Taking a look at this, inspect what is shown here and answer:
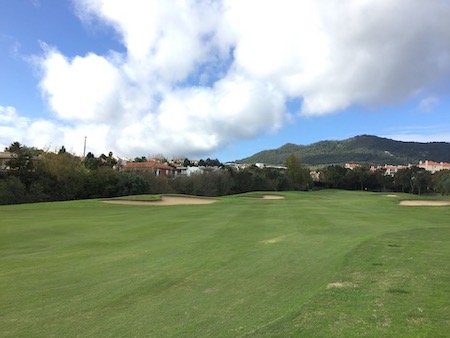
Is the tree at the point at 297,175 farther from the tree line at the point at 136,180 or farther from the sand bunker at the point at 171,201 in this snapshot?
the sand bunker at the point at 171,201

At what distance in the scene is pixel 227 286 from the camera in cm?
729

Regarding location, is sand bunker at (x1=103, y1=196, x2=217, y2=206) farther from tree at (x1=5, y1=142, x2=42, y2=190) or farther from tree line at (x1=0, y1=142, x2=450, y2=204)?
tree at (x1=5, y1=142, x2=42, y2=190)

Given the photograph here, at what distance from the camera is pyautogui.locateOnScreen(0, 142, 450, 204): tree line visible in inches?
2104

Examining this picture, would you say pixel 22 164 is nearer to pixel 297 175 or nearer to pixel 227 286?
pixel 227 286

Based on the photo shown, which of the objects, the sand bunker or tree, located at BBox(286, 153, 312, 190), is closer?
the sand bunker

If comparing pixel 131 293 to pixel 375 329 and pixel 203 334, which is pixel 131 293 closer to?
pixel 203 334

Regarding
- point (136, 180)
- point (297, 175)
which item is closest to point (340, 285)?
point (136, 180)

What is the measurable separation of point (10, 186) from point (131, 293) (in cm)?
4875

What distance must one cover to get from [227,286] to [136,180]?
2240 inches

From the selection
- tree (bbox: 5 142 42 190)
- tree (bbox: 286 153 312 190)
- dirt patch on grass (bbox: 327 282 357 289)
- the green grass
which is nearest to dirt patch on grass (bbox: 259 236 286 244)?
the green grass

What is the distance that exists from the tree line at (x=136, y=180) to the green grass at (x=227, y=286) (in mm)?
44475

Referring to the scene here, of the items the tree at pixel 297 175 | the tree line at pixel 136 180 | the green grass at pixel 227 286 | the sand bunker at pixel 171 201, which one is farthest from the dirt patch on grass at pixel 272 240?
the tree at pixel 297 175

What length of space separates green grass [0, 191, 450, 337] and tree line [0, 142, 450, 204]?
1751 inches

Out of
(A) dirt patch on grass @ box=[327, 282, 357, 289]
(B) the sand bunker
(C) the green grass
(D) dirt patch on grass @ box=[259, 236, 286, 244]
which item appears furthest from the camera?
(B) the sand bunker
